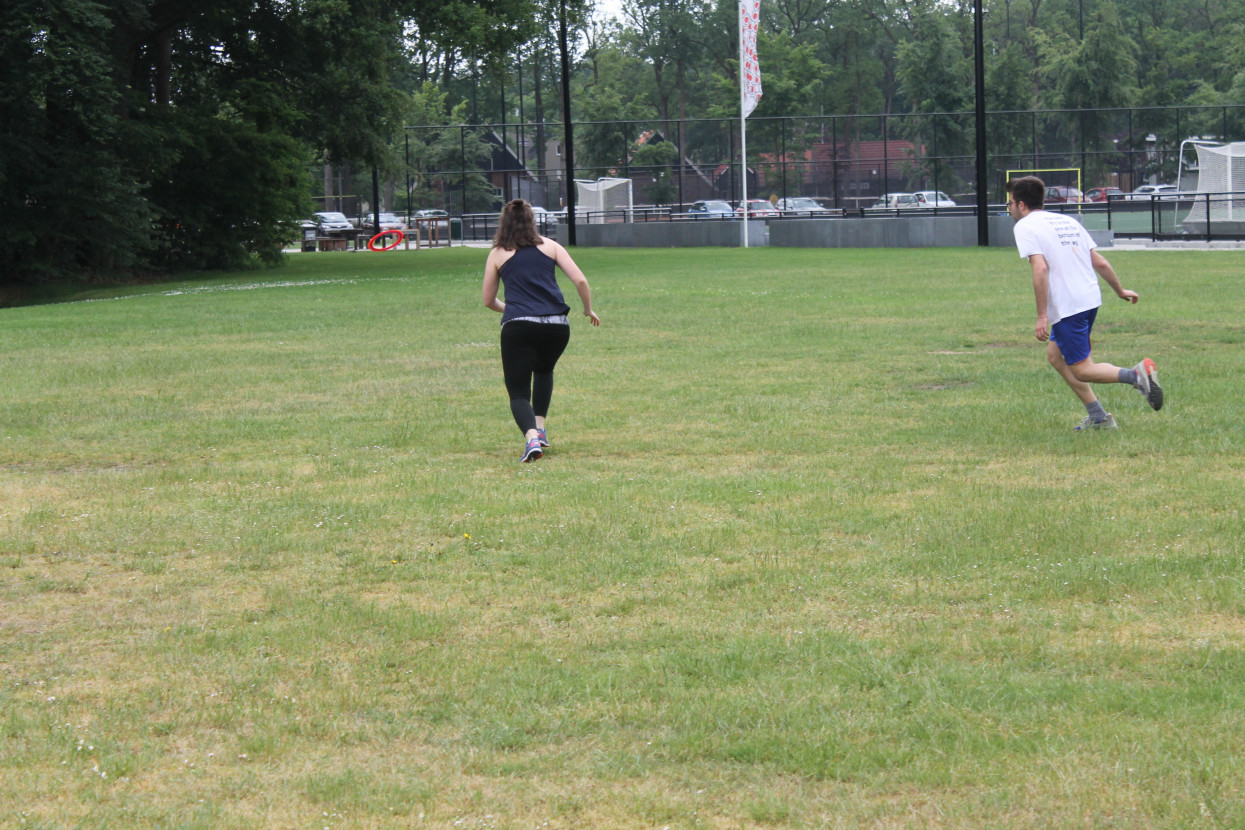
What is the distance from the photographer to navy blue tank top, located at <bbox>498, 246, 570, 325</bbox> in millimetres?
Result: 8672

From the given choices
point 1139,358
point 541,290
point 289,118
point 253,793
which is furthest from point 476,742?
point 289,118

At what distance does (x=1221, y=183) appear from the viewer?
3978 cm

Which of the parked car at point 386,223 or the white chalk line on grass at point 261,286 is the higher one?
the parked car at point 386,223

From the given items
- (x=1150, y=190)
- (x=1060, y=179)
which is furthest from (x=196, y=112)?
(x=1150, y=190)

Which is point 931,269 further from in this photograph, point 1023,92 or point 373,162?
point 1023,92

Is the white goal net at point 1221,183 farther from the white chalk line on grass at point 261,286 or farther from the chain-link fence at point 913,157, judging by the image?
the white chalk line on grass at point 261,286

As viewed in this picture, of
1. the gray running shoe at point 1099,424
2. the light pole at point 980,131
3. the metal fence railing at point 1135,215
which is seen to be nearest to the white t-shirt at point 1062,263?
the gray running shoe at point 1099,424

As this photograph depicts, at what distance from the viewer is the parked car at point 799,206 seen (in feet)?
180

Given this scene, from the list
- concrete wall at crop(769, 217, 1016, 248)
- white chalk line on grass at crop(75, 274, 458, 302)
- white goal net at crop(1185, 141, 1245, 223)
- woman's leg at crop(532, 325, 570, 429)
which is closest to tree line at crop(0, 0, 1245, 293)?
white chalk line on grass at crop(75, 274, 458, 302)

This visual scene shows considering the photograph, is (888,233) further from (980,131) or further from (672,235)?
(672,235)

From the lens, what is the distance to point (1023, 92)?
228 feet

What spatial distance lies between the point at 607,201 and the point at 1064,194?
61.5 ft

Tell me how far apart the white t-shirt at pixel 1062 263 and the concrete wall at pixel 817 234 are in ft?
88.3

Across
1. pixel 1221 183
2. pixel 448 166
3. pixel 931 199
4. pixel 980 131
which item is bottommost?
pixel 1221 183
